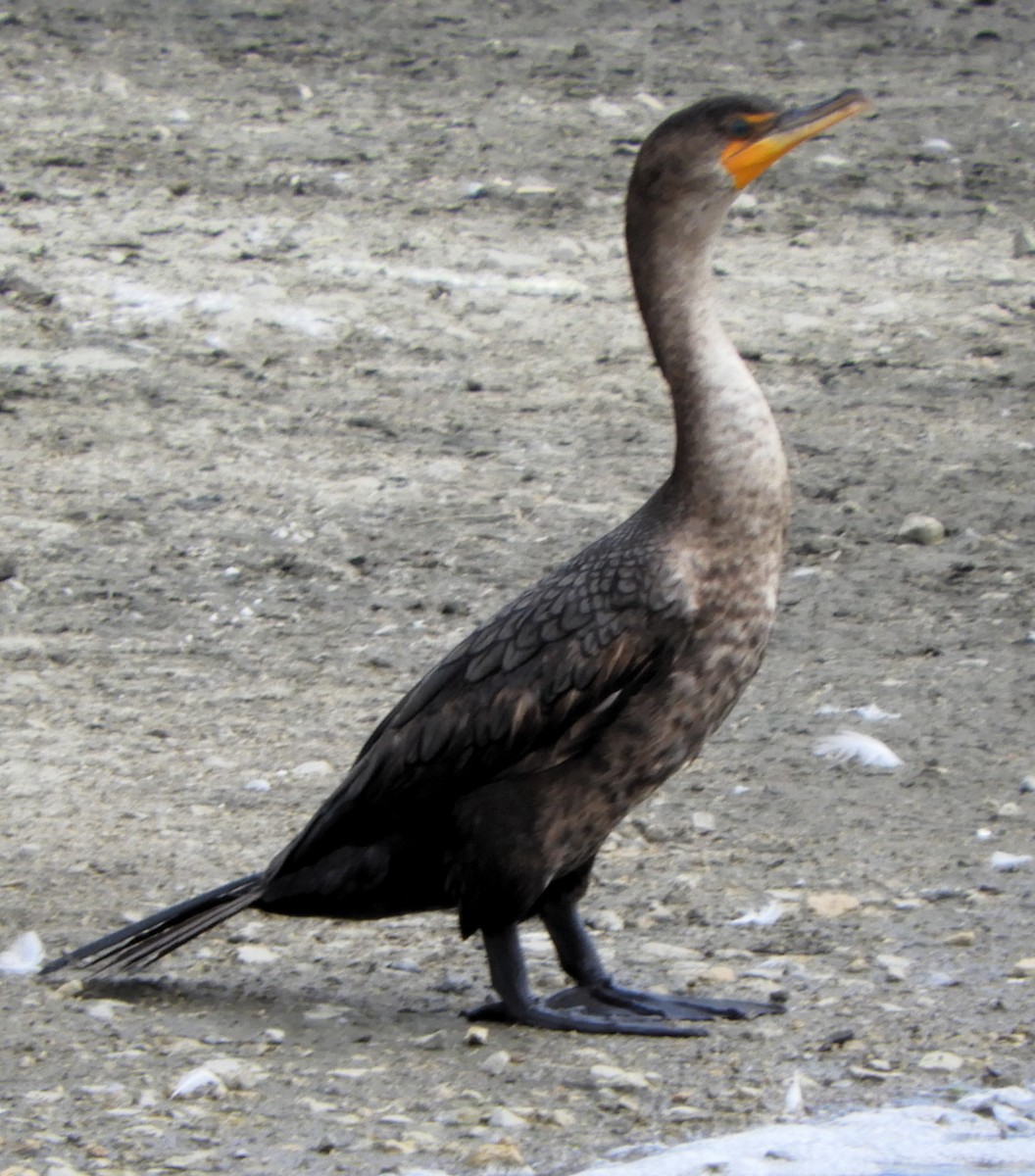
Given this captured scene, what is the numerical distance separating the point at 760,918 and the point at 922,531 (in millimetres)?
2662

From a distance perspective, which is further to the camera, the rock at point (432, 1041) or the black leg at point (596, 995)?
the black leg at point (596, 995)

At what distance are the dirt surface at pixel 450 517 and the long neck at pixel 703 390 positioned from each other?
98cm

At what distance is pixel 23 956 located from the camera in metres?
4.17

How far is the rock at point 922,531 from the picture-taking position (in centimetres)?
691

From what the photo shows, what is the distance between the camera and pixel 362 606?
6434mm

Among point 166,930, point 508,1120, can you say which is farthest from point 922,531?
point 508,1120

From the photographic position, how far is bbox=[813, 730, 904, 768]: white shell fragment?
5375 millimetres

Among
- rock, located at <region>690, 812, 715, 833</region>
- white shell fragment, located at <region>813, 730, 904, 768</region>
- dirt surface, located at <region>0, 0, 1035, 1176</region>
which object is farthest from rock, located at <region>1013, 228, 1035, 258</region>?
rock, located at <region>690, 812, 715, 833</region>

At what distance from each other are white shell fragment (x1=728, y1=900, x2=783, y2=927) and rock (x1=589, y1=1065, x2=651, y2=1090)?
762 mm

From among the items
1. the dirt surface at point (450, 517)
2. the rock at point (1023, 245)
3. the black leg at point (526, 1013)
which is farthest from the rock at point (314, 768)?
the rock at point (1023, 245)

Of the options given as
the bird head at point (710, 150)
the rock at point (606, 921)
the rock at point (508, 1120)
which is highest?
the bird head at point (710, 150)

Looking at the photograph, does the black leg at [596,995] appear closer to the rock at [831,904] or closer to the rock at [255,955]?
the rock at [831,904]

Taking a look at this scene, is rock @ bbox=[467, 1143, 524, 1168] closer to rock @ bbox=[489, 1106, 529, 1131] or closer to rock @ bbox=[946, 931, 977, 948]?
rock @ bbox=[489, 1106, 529, 1131]

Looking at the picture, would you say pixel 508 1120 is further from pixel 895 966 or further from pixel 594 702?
pixel 895 966
